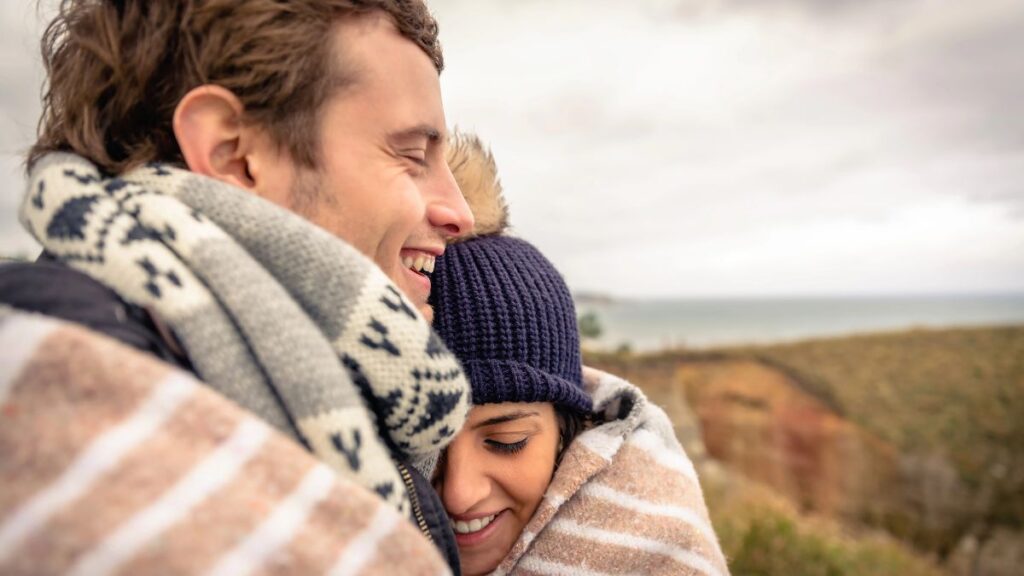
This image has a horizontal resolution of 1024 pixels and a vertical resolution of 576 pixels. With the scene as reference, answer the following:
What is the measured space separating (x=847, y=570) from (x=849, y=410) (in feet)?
42.1

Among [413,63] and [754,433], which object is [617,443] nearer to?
[413,63]

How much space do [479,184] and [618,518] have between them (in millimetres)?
1328

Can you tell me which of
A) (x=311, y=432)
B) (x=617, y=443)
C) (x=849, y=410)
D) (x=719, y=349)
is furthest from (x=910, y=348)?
(x=311, y=432)

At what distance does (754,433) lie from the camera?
19.0 meters

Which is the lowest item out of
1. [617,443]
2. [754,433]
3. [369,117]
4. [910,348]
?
[754,433]

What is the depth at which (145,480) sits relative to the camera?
2.70ft

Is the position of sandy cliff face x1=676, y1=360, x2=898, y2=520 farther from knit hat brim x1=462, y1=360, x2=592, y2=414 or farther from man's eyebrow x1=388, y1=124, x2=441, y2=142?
man's eyebrow x1=388, y1=124, x2=441, y2=142

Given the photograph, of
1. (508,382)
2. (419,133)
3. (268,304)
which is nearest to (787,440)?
(508,382)

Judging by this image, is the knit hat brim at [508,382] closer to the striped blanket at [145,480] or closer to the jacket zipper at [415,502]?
the jacket zipper at [415,502]

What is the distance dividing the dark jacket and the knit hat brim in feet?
3.89

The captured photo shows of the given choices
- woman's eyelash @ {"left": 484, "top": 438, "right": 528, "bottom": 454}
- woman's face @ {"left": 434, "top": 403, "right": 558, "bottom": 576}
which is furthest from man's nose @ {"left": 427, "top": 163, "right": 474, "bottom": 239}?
woman's eyelash @ {"left": 484, "top": 438, "right": 528, "bottom": 454}

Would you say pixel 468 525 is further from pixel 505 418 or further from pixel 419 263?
pixel 419 263

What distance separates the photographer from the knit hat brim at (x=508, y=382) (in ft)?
7.13

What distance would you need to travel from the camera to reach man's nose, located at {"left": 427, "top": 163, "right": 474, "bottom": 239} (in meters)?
1.92
